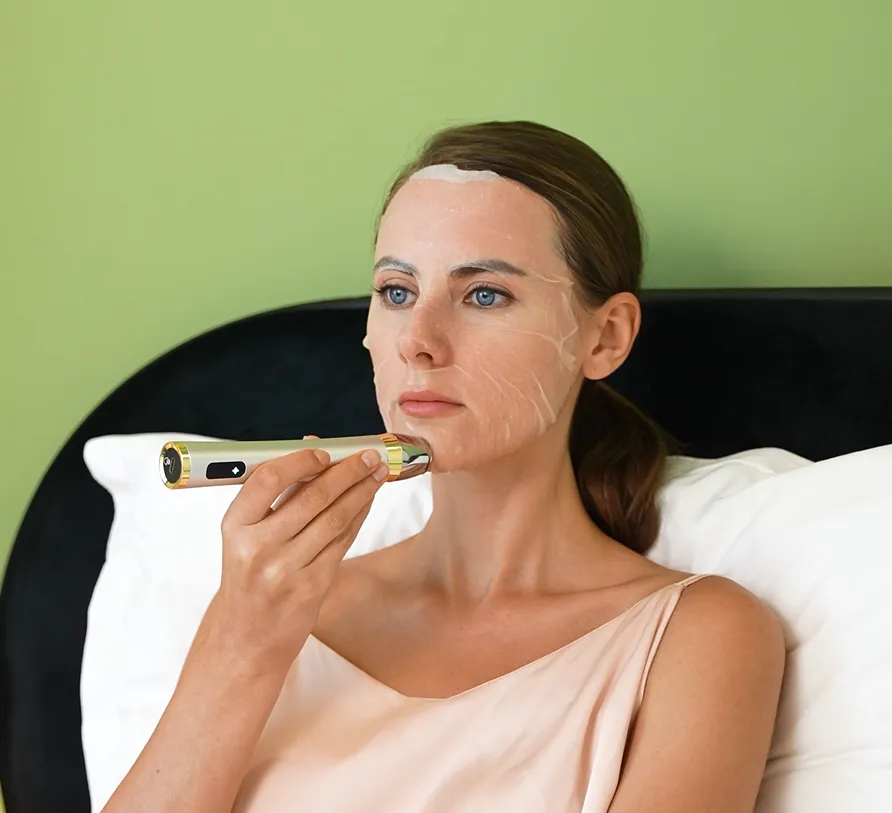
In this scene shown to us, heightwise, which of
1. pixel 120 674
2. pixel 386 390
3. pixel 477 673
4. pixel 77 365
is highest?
pixel 386 390

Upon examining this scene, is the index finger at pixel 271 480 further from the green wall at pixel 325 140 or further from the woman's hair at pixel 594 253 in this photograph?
the green wall at pixel 325 140

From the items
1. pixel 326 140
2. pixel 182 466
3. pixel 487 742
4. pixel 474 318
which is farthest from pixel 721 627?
pixel 326 140

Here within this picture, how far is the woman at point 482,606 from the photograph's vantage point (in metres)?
0.79

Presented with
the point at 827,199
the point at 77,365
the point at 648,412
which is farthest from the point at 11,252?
the point at 827,199

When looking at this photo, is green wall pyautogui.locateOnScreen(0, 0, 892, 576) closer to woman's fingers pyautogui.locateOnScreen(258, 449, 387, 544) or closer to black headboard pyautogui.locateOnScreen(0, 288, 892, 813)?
black headboard pyautogui.locateOnScreen(0, 288, 892, 813)

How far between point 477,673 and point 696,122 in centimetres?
65

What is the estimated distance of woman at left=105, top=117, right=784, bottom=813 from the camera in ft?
2.59

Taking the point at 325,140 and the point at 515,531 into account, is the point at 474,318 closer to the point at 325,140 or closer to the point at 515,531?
the point at 515,531

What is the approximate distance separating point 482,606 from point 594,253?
34 cm

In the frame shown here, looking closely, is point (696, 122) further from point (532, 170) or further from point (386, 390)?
point (386, 390)

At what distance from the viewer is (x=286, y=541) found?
30.8 inches

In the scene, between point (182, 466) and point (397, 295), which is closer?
point (182, 466)

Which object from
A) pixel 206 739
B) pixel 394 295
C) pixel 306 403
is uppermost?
pixel 394 295

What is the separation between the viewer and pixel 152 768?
0.84 metres
